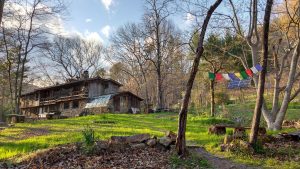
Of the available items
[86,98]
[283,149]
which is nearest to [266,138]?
[283,149]

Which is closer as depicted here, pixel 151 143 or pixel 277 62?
Result: pixel 151 143

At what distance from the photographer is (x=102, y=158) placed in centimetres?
882

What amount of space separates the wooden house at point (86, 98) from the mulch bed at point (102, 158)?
91.1 ft

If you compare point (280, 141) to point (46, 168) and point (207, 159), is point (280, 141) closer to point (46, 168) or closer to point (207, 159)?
point (207, 159)

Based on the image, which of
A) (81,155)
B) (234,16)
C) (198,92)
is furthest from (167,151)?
(198,92)

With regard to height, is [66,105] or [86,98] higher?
[86,98]

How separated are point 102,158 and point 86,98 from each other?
3351 cm

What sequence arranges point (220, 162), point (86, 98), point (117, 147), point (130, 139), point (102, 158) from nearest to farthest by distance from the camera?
point (102, 158) → point (220, 162) → point (117, 147) → point (130, 139) → point (86, 98)

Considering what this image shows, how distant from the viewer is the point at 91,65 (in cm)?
5450

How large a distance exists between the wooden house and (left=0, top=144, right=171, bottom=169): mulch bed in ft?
91.1

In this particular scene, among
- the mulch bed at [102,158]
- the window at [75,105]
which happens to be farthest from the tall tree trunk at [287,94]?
the window at [75,105]

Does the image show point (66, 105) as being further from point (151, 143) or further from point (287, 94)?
point (151, 143)

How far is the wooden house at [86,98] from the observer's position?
39.2 m

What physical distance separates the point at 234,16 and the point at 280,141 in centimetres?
725
